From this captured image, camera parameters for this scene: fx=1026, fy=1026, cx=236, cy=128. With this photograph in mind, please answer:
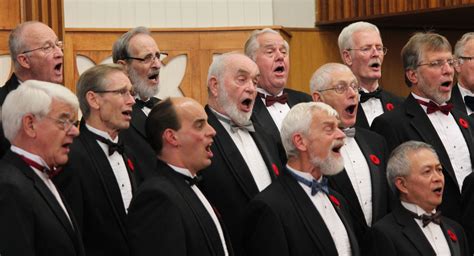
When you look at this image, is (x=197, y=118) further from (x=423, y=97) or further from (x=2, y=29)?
(x=2, y=29)

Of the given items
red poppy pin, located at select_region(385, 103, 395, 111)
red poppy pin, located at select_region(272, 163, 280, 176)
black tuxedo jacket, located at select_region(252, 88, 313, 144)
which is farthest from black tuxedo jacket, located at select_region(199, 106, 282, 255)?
red poppy pin, located at select_region(385, 103, 395, 111)

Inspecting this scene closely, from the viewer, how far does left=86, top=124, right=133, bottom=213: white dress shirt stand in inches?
159

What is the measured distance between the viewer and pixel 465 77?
5652 mm

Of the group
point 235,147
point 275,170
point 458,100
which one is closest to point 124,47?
point 235,147

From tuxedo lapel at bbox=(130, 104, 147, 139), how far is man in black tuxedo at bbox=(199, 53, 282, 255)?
0.31 meters

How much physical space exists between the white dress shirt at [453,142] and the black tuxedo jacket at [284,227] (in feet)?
3.69

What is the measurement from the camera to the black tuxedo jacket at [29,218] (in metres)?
3.14

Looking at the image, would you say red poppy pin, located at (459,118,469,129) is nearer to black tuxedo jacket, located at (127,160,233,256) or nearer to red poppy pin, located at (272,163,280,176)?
red poppy pin, located at (272,163,280,176)

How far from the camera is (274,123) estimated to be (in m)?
4.90

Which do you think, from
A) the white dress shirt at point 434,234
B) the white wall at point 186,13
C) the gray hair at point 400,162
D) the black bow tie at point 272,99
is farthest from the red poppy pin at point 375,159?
the white wall at point 186,13

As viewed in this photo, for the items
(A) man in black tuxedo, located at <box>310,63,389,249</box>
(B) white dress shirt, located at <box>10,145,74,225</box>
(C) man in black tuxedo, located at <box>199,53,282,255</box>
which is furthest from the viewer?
(A) man in black tuxedo, located at <box>310,63,389,249</box>

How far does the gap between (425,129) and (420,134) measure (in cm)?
5

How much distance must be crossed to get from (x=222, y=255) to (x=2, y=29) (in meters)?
3.14

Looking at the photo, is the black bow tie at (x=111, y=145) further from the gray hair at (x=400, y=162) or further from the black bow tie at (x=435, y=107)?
the black bow tie at (x=435, y=107)
